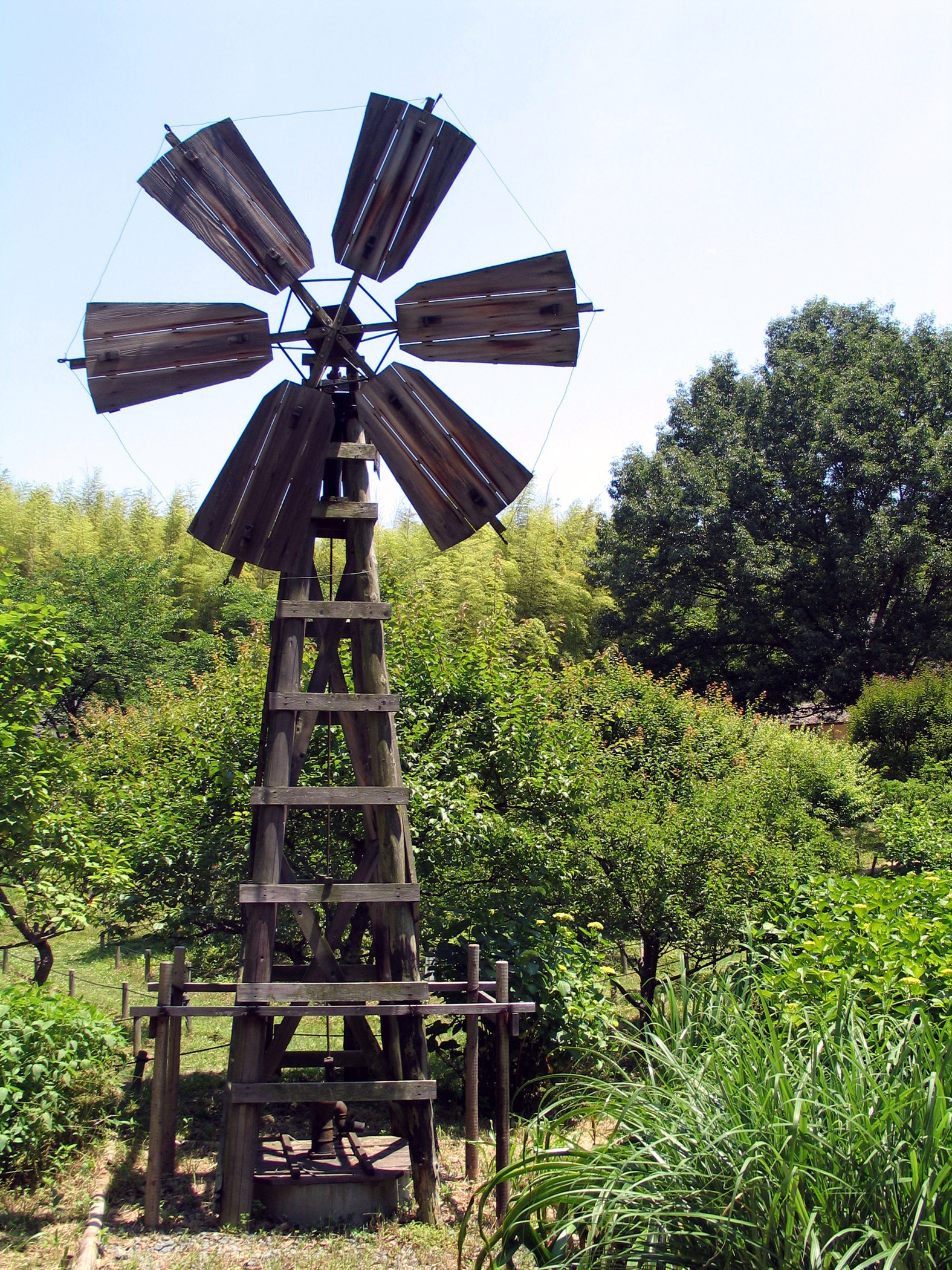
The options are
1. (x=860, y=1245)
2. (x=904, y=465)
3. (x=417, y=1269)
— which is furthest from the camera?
(x=904, y=465)

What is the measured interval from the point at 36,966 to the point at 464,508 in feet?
20.7

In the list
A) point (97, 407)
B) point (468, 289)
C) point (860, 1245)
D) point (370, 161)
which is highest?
point (370, 161)

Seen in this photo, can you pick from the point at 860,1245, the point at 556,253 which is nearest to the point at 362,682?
the point at 556,253

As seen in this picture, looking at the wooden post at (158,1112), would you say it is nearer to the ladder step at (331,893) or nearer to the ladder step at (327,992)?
the ladder step at (327,992)

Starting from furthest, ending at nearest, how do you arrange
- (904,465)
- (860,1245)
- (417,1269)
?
1. (904,465)
2. (417,1269)
3. (860,1245)

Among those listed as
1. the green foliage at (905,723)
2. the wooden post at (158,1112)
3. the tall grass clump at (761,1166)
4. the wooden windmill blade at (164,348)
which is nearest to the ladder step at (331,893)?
the wooden post at (158,1112)

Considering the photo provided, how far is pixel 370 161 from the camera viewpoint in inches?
249

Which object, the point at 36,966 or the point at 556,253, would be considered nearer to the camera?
the point at 556,253

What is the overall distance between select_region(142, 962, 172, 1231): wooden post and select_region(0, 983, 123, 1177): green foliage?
0.64 meters

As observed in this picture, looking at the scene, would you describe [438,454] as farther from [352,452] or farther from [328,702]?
[328,702]

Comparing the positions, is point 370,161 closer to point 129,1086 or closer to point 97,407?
point 97,407

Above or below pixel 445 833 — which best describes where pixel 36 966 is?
below

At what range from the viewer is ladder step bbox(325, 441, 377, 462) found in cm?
652

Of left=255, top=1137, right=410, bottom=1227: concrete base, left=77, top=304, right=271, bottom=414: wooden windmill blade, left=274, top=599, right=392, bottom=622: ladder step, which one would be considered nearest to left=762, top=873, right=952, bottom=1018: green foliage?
left=255, top=1137, right=410, bottom=1227: concrete base
